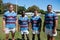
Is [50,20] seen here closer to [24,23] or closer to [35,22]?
[35,22]

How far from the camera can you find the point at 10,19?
10.7 m

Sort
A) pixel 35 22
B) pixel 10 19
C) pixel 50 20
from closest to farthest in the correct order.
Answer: pixel 50 20
pixel 10 19
pixel 35 22

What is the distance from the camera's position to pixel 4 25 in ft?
34.8

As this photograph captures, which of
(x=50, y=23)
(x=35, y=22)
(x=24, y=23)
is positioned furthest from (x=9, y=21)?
(x=50, y=23)

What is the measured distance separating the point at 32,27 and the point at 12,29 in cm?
99

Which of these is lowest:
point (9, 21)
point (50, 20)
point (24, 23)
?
point (24, 23)

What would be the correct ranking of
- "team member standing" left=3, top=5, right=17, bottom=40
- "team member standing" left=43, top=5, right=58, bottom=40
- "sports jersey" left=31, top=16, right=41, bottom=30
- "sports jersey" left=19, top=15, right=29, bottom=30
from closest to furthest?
"team member standing" left=43, top=5, right=58, bottom=40
"team member standing" left=3, top=5, right=17, bottom=40
"sports jersey" left=31, top=16, right=41, bottom=30
"sports jersey" left=19, top=15, right=29, bottom=30

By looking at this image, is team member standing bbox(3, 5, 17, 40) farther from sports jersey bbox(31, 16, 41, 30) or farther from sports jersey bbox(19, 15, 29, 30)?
sports jersey bbox(31, 16, 41, 30)

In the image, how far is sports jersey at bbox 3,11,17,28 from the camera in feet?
34.9

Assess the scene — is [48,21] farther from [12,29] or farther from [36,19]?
[12,29]

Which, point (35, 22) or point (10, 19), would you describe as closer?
point (10, 19)

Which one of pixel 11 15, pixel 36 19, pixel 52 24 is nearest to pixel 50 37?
pixel 52 24

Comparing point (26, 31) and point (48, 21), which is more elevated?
point (48, 21)

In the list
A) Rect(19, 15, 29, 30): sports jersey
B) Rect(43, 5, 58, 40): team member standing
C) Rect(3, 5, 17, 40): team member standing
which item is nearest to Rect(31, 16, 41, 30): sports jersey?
Rect(19, 15, 29, 30): sports jersey
